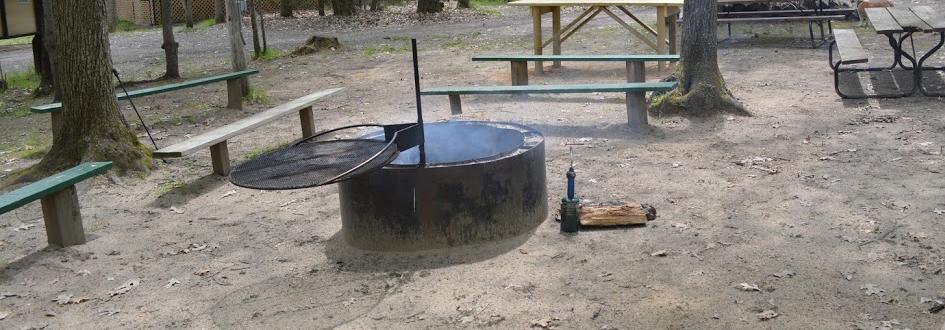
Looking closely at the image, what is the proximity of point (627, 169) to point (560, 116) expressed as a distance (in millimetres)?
2269

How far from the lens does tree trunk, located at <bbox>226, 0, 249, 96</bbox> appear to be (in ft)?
37.0

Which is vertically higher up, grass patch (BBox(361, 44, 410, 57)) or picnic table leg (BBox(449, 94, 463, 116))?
grass patch (BBox(361, 44, 410, 57))

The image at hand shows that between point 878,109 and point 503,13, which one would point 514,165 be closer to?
point 878,109

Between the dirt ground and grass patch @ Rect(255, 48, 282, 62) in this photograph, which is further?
grass patch @ Rect(255, 48, 282, 62)

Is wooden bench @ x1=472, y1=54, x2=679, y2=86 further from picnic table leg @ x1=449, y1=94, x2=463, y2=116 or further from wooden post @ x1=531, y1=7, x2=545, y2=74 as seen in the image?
picnic table leg @ x1=449, y1=94, x2=463, y2=116

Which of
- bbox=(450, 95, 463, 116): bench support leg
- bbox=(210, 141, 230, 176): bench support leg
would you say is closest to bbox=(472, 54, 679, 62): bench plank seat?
bbox=(450, 95, 463, 116): bench support leg

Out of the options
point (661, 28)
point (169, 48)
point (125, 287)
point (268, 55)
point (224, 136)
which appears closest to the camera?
point (125, 287)

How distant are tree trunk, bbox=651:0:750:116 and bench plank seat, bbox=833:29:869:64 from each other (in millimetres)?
1141

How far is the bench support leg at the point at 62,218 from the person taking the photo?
5742 mm

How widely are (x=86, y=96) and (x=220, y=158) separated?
1198 mm

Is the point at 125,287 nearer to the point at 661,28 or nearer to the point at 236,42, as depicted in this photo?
the point at 236,42

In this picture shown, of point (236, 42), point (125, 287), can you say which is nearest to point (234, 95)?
point (236, 42)

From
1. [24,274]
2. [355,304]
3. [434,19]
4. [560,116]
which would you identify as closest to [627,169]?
[560,116]

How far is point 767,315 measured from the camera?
4.25 metres
